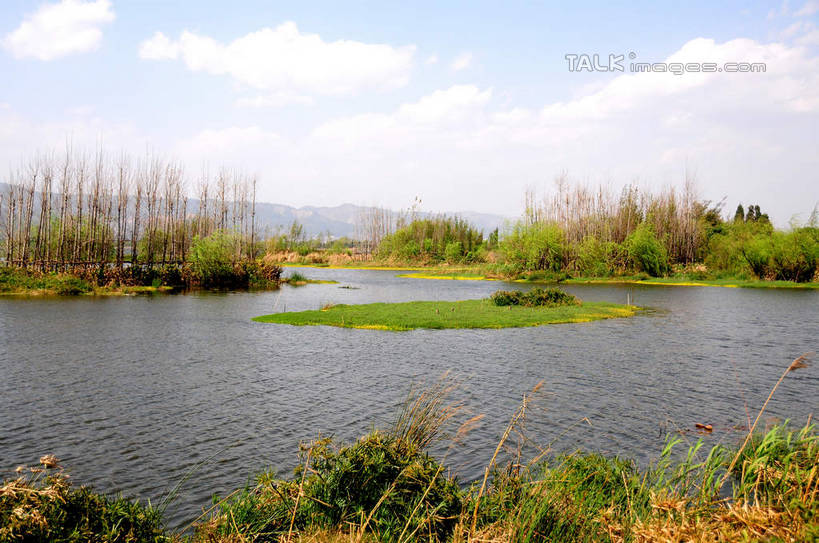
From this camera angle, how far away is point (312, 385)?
580 inches

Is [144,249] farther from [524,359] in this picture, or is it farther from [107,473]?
[107,473]

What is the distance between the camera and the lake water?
9.84 meters

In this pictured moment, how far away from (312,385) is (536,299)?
2065 cm

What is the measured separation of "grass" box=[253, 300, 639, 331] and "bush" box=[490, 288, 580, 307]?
0.61 meters

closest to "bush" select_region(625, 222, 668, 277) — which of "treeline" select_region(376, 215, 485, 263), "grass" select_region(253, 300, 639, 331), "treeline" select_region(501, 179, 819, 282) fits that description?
"treeline" select_region(501, 179, 819, 282)

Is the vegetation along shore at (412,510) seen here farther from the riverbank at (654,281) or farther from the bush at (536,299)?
the riverbank at (654,281)

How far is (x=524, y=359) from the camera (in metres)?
18.2

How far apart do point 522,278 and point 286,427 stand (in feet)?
177

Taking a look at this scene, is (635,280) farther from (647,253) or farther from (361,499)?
(361,499)

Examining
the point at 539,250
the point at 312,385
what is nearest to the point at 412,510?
the point at 312,385

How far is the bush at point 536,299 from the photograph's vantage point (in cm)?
3253

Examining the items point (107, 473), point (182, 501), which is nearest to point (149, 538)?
point (182, 501)

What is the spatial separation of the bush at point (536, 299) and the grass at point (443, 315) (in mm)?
612

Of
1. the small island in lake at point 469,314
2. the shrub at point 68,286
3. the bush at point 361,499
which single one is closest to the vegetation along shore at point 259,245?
the shrub at point 68,286
